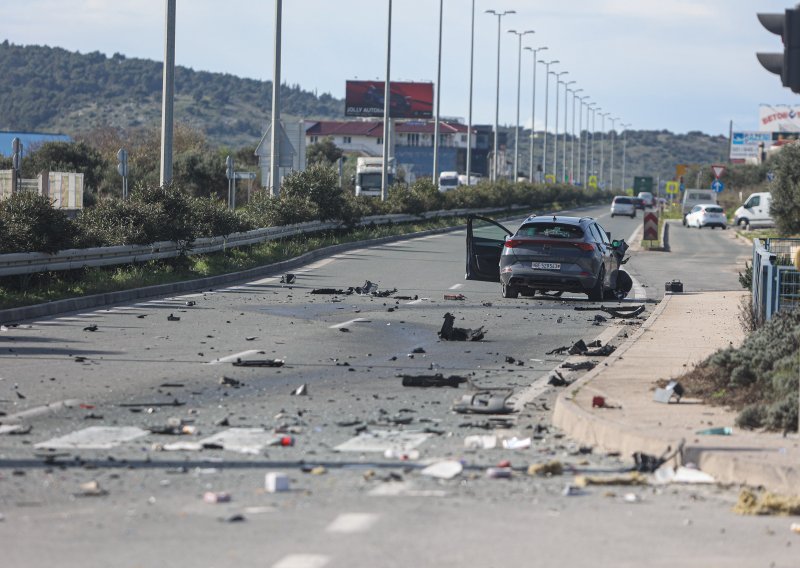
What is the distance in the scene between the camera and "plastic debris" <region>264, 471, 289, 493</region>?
321 inches

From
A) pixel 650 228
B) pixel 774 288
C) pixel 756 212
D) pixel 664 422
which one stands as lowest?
pixel 664 422

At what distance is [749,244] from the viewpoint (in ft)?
193

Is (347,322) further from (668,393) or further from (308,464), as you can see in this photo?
(308,464)

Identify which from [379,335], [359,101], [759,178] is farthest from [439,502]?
[359,101]

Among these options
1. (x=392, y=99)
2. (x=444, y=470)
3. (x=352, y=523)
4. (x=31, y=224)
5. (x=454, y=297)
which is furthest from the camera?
(x=392, y=99)

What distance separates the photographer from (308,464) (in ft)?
29.7

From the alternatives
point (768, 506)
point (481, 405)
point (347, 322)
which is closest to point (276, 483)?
point (768, 506)

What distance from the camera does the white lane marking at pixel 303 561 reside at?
636 centimetres

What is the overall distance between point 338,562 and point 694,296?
19878 mm

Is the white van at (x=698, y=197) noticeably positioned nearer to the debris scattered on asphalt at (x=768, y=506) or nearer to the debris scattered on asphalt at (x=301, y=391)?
the debris scattered on asphalt at (x=301, y=391)

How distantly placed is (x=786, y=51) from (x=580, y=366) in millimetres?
6166

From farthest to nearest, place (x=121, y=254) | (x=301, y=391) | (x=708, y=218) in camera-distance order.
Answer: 1. (x=708, y=218)
2. (x=121, y=254)
3. (x=301, y=391)

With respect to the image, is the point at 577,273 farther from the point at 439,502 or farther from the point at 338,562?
the point at 338,562

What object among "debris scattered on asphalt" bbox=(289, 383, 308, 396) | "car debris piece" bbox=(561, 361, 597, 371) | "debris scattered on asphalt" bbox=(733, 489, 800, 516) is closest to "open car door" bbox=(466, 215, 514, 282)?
"car debris piece" bbox=(561, 361, 597, 371)
